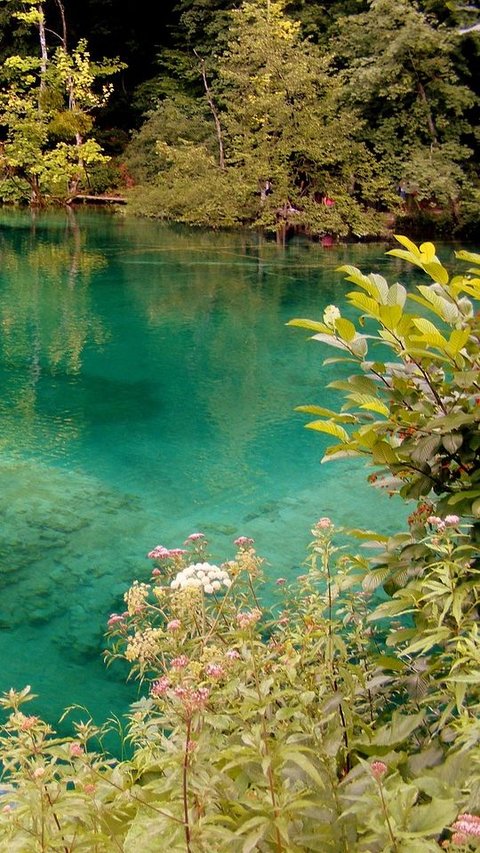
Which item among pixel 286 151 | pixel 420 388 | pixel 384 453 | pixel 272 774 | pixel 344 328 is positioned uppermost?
pixel 286 151

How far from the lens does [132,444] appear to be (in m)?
4.65

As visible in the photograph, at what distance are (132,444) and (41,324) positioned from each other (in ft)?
10.2

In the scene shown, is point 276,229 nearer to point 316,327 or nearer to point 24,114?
point 24,114

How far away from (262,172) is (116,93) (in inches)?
373

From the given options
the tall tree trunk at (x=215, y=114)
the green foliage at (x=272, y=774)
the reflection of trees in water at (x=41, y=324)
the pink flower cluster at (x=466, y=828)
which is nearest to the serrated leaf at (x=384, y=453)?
the green foliage at (x=272, y=774)

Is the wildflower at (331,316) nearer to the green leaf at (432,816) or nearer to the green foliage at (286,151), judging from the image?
the green leaf at (432,816)

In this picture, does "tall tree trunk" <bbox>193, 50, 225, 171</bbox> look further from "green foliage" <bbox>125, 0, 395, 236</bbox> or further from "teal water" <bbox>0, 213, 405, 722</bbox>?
"teal water" <bbox>0, 213, 405, 722</bbox>

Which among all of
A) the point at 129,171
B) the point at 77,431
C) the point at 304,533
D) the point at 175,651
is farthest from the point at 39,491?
the point at 129,171

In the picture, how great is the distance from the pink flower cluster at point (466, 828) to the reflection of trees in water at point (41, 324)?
3.95m

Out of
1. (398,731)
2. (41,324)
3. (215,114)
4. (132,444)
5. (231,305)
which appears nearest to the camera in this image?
(398,731)

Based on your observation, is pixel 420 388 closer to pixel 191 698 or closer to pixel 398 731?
pixel 398 731

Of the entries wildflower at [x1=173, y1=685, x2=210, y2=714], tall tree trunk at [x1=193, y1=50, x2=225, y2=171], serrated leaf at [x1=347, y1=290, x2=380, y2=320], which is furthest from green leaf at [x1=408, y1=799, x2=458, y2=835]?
tall tree trunk at [x1=193, y1=50, x2=225, y2=171]

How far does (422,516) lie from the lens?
151cm

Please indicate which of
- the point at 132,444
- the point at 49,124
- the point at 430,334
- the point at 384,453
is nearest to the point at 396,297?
the point at 430,334
